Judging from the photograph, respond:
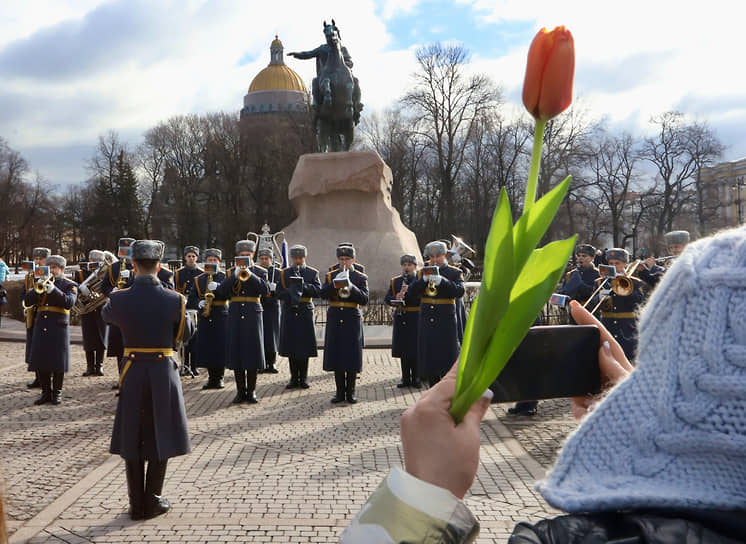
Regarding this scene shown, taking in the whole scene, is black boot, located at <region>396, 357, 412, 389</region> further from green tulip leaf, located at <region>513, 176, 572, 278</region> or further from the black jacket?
the black jacket

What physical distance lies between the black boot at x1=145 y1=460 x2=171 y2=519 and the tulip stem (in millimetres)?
4492

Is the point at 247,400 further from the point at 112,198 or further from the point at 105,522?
the point at 112,198

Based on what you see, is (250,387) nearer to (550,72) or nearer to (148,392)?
(148,392)

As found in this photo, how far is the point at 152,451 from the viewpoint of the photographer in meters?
4.91

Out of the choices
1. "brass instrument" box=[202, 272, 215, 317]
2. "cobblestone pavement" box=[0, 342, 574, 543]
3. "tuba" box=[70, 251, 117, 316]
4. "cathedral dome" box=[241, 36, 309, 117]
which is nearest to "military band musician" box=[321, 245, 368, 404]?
"cobblestone pavement" box=[0, 342, 574, 543]

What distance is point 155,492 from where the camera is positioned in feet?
16.2

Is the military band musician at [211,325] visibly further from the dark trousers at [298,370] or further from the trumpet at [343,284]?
the trumpet at [343,284]

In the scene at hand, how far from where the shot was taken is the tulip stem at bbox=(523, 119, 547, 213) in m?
1.15

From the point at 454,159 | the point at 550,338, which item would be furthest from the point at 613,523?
the point at 454,159

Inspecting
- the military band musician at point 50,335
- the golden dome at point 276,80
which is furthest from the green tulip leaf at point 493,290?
the golden dome at point 276,80

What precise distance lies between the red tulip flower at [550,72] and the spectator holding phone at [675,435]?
1.30 feet

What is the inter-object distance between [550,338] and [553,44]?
0.56 meters

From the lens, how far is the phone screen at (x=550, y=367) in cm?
131

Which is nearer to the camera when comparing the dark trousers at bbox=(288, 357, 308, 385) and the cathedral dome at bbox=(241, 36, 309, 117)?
the dark trousers at bbox=(288, 357, 308, 385)
